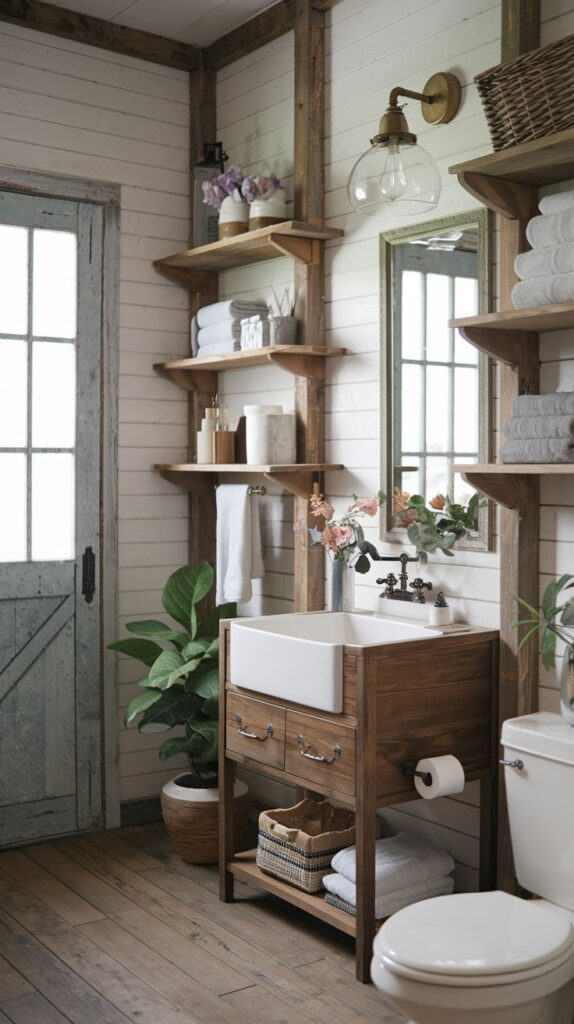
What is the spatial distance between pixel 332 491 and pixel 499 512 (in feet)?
2.51

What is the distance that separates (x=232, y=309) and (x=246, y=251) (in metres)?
0.20

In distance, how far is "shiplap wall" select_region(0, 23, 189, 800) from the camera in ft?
12.3

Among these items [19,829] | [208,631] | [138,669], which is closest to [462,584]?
[208,631]

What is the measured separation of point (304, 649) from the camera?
9.07ft

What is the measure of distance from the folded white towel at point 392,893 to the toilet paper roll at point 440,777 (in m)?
0.30

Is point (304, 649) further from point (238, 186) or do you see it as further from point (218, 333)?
point (238, 186)

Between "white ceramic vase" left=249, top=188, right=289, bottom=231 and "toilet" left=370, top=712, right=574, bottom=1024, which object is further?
"white ceramic vase" left=249, top=188, right=289, bottom=231

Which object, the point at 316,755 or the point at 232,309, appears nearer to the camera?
the point at 316,755

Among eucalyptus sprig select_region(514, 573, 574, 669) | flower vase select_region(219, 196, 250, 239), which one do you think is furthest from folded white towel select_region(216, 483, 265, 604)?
eucalyptus sprig select_region(514, 573, 574, 669)

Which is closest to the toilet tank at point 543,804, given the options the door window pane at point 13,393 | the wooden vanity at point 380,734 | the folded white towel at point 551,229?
the wooden vanity at point 380,734

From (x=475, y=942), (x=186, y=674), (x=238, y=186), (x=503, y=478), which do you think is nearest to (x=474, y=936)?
(x=475, y=942)

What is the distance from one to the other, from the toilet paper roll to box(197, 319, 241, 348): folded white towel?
1.66 metres

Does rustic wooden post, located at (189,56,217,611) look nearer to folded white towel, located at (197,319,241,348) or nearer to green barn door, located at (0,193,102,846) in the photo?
folded white towel, located at (197,319,241,348)

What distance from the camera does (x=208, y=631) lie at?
3.68m
